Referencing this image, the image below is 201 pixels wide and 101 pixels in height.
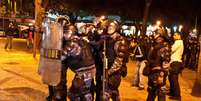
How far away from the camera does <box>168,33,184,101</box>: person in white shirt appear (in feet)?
41.6

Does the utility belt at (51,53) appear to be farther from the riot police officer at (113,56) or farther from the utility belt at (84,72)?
the riot police officer at (113,56)

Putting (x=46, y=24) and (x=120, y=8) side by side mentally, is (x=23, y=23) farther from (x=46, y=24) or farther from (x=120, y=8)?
(x=46, y=24)

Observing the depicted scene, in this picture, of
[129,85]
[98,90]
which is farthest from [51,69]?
[129,85]

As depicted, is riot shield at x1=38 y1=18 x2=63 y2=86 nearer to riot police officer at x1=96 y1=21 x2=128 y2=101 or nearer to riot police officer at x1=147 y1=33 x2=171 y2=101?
riot police officer at x1=96 y1=21 x2=128 y2=101

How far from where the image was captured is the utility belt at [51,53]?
8.04 meters

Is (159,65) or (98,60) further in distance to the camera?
(159,65)

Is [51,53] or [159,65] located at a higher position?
[51,53]

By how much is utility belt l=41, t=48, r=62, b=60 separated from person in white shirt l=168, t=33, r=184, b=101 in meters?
5.21

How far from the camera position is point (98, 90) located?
10023 millimetres

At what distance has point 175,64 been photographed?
42.3 ft

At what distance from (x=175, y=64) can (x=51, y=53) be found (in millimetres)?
5586

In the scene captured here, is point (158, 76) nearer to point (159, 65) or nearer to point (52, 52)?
point (159, 65)

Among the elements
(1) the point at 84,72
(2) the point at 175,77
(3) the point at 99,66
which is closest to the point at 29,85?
(2) the point at 175,77

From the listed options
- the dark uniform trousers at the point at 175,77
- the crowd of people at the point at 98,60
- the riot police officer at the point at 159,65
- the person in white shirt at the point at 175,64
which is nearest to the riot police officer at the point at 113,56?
the crowd of people at the point at 98,60
